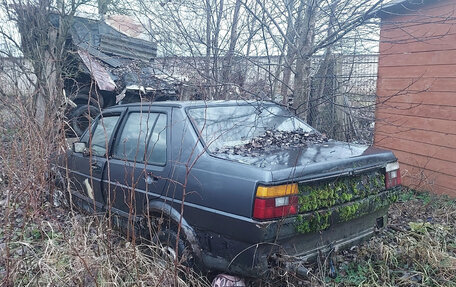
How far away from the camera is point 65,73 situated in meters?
8.80

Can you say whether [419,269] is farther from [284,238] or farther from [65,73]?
[65,73]

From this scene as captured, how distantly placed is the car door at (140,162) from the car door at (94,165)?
160mm

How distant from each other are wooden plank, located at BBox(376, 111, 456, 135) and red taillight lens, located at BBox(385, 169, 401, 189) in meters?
2.50

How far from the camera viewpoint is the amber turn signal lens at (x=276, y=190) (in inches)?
105

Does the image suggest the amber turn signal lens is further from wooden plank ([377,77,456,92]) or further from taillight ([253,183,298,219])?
wooden plank ([377,77,456,92])

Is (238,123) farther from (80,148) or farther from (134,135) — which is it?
(80,148)

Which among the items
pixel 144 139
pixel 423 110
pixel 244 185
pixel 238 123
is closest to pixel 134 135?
pixel 144 139

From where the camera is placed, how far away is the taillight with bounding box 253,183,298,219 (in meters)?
2.67

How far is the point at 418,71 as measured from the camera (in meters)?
6.01

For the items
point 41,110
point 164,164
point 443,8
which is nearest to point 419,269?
point 164,164

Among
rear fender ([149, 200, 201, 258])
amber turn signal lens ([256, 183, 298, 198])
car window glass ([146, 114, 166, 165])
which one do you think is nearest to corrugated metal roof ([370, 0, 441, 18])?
car window glass ([146, 114, 166, 165])

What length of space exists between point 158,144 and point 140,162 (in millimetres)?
274

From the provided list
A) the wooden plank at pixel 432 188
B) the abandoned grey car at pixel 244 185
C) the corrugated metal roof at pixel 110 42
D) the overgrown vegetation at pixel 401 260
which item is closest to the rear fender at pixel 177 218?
the abandoned grey car at pixel 244 185

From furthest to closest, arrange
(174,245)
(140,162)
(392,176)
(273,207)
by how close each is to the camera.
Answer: (140,162) < (392,176) < (174,245) < (273,207)
